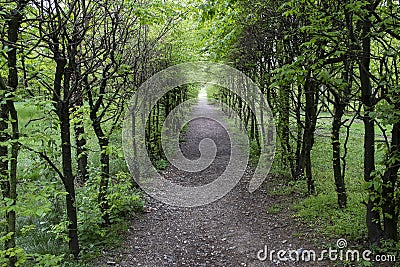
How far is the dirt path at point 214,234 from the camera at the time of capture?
468 cm

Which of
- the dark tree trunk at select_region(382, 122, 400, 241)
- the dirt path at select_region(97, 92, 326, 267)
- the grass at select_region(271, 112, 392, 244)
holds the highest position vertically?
the dark tree trunk at select_region(382, 122, 400, 241)

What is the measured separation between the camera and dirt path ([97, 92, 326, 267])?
4.68m

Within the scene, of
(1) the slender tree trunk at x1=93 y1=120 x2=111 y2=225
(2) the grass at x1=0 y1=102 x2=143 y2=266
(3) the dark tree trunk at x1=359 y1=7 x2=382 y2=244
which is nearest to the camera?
(3) the dark tree trunk at x1=359 y1=7 x2=382 y2=244

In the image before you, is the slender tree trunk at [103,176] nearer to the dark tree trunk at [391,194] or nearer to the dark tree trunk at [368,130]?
the dark tree trunk at [368,130]

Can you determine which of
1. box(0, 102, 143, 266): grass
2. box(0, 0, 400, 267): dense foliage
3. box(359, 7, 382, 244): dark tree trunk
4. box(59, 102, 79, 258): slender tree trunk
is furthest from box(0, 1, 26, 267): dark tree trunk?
box(359, 7, 382, 244): dark tree trunk

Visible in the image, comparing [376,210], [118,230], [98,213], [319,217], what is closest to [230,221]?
[319,217]

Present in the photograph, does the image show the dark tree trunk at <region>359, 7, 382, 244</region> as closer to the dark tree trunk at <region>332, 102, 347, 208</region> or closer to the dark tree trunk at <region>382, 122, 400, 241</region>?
the dark tree trunk at <region>382, 122, 400, 241</region>

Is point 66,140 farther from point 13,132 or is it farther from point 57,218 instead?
point 57,218

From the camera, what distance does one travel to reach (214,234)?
5.52 m

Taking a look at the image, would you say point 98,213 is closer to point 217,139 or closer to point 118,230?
point 118,230

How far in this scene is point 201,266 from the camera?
178 inches

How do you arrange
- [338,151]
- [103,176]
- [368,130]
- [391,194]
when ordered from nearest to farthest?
1. [391,194]
2. [368,130]
3. [338,151]
4. [103,176]

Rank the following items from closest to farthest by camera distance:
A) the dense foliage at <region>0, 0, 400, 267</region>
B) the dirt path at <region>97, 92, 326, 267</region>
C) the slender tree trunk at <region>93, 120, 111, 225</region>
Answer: the dense foliage at <region>0, 0, 400, 267</region>
the dirt path at <region>97, 92, 326, 267</region>
the slender tree trunk at <region>93, 120, 111, 225</region>

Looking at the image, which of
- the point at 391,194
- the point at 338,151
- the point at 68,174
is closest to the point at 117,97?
the point at 68,174
